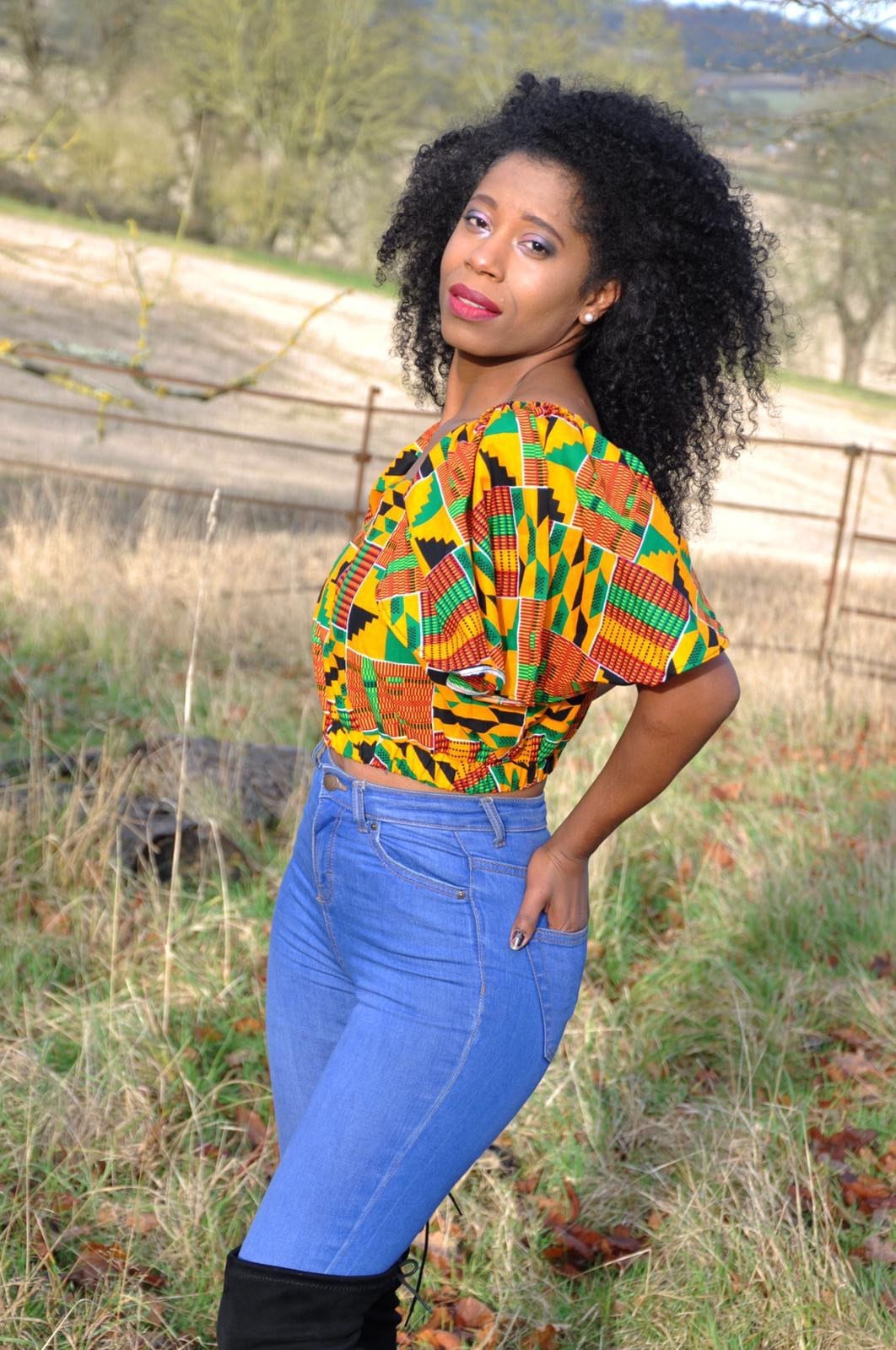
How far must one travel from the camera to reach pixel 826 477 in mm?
24000

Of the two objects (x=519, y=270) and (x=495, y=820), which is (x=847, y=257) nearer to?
(x=519, y=270)

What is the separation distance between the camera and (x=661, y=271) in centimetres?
192

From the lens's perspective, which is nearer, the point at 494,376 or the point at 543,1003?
the point at 543,1003

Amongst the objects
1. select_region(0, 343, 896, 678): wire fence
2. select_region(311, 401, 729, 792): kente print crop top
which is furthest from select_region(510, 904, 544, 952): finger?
select_region(0, 343, 896, 678): wire fence

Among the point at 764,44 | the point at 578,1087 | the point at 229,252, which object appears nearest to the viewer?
the point at 578,1087

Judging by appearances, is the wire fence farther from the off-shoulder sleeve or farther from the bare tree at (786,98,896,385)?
the bare tree at (786,98,896,385)

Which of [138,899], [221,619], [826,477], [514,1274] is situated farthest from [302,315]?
[514,1274]

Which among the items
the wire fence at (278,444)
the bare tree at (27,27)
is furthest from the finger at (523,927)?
the bare tree at (27,27)

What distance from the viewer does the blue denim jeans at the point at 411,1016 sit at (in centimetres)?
164

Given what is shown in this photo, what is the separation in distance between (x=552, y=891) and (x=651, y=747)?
22 centimetres

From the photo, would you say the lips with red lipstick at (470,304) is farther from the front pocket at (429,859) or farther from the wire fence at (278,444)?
the front pocket at (429,859)

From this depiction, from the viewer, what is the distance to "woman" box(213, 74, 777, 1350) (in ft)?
5.28

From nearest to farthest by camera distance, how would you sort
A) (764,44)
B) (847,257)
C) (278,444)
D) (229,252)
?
1. (764,44)
2. (278,444)
3. (229,252)
4. (847,257)

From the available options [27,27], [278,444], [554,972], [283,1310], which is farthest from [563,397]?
[27,27]
